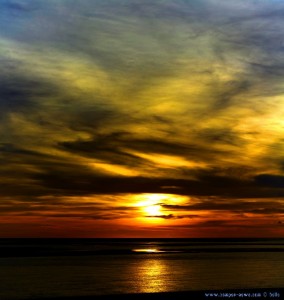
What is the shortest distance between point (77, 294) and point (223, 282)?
54.2ft

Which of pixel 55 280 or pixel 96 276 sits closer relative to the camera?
pixel 55 280

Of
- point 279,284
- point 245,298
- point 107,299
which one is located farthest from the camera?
point 279,284

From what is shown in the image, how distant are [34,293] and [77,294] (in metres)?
3.74

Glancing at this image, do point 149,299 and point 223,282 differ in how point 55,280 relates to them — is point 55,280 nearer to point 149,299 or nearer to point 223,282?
point 223,282

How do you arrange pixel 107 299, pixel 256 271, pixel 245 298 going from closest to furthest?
1. pixel 245 298
2. pixel 107 299
3. pixel 256 271

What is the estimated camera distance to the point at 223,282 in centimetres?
5375

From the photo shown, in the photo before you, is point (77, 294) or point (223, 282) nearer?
point (77, 294)

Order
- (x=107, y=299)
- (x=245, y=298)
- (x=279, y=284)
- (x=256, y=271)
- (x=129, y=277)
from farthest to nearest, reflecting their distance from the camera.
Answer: (x=256, y=271) < (x=129, y=277) < (x=279, y=284) < (x=107, y=299) < (x=245, y=298)

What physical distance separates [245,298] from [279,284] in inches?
739

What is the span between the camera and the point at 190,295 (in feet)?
118

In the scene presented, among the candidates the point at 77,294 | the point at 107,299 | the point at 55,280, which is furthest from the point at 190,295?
the point at 55,280

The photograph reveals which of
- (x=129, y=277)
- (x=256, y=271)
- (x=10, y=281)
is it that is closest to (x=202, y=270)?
(x=256, y=271)

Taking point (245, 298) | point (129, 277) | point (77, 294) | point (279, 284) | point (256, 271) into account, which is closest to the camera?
point (245, 298)

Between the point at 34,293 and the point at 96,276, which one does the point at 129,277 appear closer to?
the point at 96,276
